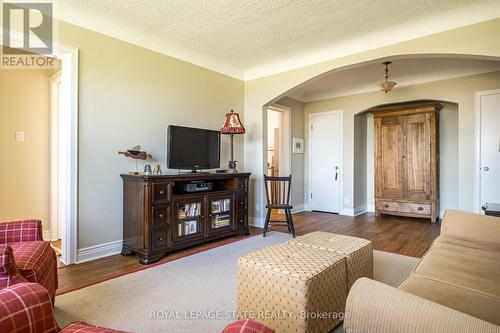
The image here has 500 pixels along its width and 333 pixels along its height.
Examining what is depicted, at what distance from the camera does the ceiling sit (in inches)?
156

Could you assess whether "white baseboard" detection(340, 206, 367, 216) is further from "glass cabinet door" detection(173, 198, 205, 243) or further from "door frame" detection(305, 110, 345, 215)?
"glass cabinet door" detection(173, 198, 205, 243)

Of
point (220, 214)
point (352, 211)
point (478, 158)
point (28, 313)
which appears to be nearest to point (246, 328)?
point (28, 313)

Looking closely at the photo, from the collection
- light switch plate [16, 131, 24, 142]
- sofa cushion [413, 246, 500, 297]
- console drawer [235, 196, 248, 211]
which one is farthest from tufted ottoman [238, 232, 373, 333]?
light switch plate [16, 131, 24, 142]

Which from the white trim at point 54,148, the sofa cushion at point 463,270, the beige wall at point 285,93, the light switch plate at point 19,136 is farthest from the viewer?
the beige wall at point 285,93

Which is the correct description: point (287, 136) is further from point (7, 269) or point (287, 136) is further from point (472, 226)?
point (7, 269)

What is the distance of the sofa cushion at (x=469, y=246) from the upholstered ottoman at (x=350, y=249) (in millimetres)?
→ 471

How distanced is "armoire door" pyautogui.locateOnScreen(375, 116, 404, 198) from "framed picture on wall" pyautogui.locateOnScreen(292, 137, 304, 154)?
4.74ft

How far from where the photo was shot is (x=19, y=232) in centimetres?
181

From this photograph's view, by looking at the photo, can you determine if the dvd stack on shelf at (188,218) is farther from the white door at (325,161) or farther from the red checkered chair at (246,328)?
the white door at (325,161)

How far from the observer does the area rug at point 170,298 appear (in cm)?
171

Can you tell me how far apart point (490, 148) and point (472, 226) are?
2.81m

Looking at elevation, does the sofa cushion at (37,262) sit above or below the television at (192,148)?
below

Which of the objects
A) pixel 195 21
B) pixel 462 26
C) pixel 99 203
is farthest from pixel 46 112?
pixel 462 26

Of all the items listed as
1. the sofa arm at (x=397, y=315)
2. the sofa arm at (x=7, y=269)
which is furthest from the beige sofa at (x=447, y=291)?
the sofa arm at (x=7, y=269)
